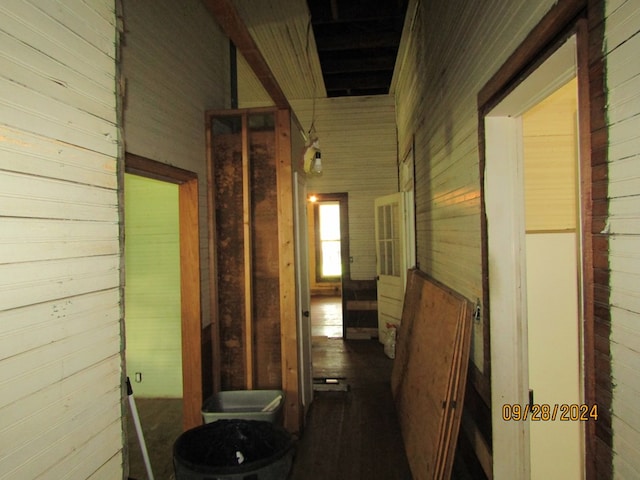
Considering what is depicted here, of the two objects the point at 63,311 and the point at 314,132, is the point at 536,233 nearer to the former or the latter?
the point at 63,311

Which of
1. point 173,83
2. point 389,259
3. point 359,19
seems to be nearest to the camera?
point 173,83

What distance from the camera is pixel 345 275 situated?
616 cm

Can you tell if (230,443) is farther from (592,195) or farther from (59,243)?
(592,195)

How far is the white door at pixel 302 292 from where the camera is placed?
10.6 ft

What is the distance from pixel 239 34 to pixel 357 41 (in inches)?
120

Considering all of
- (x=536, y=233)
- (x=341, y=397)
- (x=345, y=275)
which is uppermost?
(x=536, y=233)

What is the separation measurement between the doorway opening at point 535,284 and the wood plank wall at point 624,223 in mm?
719

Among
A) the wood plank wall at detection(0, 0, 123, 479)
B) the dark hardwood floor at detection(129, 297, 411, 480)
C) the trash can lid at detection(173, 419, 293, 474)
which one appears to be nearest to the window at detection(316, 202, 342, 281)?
the dark hardwood floor at detection(129, 297, 411, 480)

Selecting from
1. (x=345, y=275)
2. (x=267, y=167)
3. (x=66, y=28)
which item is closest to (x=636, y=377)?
(x=66, y=28)

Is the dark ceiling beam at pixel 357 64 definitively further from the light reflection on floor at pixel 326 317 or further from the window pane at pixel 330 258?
the window pane at pixel 330 258

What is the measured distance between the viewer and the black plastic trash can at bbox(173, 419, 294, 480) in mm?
1788

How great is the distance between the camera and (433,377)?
2.31m

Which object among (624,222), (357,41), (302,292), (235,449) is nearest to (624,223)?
(624,222)

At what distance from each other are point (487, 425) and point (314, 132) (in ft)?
16.7
